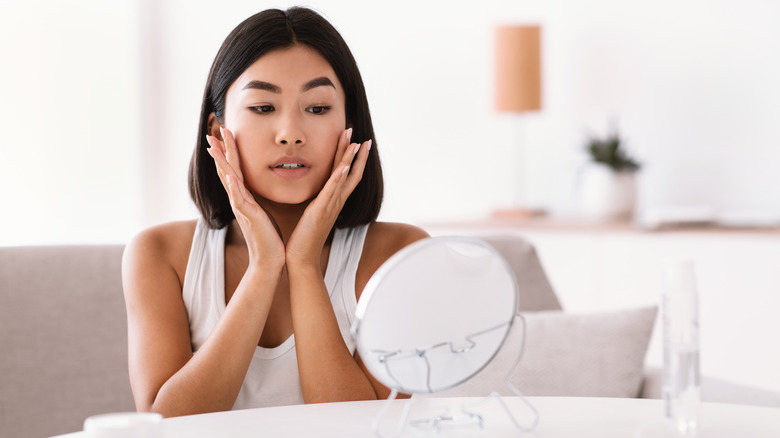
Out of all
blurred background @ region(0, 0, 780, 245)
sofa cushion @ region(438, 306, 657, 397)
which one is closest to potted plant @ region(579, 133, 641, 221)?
blurred background @ region(0, 0, 780, 245)

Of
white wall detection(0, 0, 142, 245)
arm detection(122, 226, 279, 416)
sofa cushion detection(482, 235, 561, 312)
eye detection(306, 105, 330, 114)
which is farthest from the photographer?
white wall detection(0, 0, 142, 245)

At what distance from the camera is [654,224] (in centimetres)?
299

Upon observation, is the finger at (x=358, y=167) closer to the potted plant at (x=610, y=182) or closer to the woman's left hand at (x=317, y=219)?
the woman's left hand at (x=317, y=219)

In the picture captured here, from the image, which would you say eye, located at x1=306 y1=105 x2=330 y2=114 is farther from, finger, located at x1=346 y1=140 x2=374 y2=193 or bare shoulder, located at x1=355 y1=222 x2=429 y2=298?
bare shoulder, located at x1=355 y1=222 x2=429 y2=298

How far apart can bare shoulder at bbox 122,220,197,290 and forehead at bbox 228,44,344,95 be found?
0.98ft

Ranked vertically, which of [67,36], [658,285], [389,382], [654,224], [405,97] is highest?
[67,36]

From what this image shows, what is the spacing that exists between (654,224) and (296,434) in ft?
7.53

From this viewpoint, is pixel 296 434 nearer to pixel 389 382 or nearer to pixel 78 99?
pixel 389 382

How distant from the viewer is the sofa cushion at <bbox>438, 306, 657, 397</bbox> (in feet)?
5.66

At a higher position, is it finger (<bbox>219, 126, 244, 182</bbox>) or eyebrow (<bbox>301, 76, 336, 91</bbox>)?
eyebrow (<bbox>301, 76, 336, 91</bbox>)

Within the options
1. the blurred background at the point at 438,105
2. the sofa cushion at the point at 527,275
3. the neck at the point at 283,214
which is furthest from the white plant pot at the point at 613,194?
the neck at the point at 283,214

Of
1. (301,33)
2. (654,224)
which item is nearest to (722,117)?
(654,224)

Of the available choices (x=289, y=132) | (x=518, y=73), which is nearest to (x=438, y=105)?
(x=518, y=73)

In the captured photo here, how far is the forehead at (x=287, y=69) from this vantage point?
1396mm
